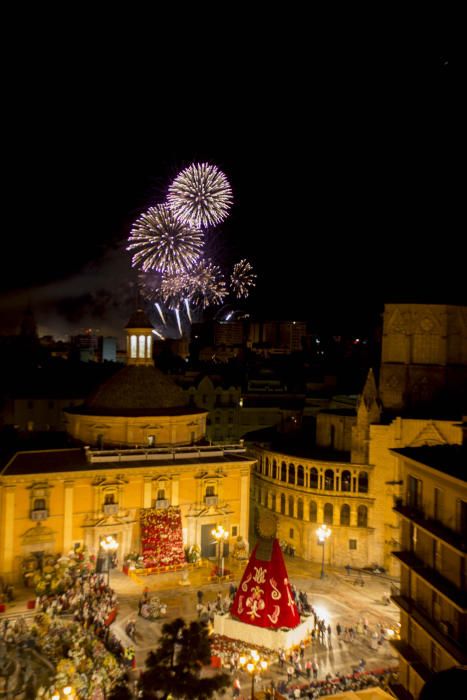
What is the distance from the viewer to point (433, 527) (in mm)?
22453

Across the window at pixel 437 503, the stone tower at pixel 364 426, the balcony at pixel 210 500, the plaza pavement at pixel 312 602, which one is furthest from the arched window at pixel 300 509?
the window at pixel 437 503

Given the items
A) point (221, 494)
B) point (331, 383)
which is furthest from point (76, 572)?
point (331, 383)

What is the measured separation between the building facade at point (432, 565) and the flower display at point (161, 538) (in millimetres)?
17908

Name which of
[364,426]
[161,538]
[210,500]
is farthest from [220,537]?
[364,426]

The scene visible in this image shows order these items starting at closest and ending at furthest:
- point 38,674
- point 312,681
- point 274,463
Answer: point 38,674, point 312,681, point 274,463

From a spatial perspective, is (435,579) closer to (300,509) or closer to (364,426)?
(364,426)

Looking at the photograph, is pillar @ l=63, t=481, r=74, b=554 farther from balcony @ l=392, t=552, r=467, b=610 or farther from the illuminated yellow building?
balcony @ l=392, t=552, r=467, b=610

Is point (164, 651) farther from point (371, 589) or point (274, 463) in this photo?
point (274, 463)

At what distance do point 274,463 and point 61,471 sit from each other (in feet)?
57.8

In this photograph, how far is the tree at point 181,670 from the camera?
1989 centimetres

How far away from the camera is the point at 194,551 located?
41.5 m

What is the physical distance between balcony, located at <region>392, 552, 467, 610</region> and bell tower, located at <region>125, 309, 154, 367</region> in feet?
102

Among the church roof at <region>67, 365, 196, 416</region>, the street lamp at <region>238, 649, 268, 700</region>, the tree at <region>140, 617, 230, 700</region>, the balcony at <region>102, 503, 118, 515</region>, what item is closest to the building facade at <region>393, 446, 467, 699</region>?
the street lamp at <region>238, 649, 268, 700</region>

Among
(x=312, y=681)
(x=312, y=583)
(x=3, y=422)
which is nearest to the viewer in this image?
(x=312, y=681)
